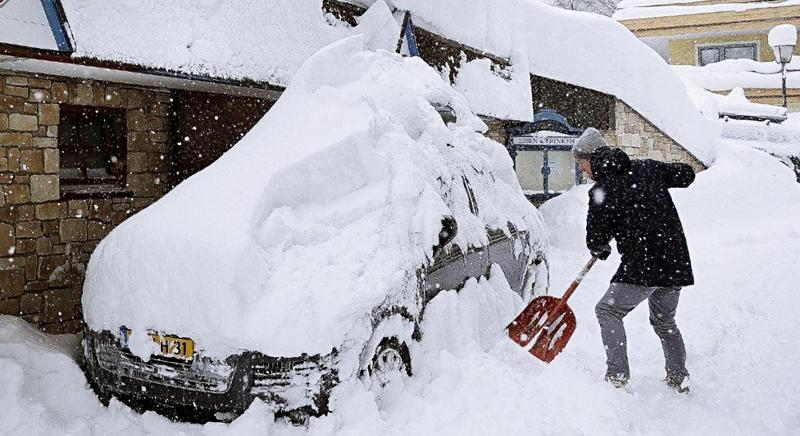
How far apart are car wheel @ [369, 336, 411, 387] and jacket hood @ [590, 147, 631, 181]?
67.4 inches

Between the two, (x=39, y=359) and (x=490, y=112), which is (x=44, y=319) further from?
(x=490, y=112)

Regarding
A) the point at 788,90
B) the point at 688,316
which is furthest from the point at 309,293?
the point at 788,90

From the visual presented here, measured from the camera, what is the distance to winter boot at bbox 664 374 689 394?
4.57 metres

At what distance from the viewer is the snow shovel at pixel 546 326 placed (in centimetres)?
498

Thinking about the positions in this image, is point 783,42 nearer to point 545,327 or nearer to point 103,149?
point 545,327

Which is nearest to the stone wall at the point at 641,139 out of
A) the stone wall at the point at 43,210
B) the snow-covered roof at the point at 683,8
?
the stone wall at the point at 43,210

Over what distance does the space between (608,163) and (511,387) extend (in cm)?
157

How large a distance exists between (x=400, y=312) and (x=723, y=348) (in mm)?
2983

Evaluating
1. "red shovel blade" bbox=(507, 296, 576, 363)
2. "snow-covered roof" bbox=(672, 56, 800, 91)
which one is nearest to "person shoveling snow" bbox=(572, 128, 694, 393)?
"red shovel blade" bbox=(507, 296, 576, 363)

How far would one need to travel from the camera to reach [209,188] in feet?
14.4

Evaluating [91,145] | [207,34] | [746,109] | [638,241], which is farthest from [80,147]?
[746,109]

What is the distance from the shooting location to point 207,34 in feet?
21.1

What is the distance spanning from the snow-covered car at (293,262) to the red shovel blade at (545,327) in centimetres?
51

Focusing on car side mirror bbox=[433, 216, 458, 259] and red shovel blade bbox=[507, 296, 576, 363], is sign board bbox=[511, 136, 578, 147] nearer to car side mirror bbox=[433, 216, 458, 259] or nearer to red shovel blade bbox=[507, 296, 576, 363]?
red shovel blade bbox=[507, 296, 576, 363]
